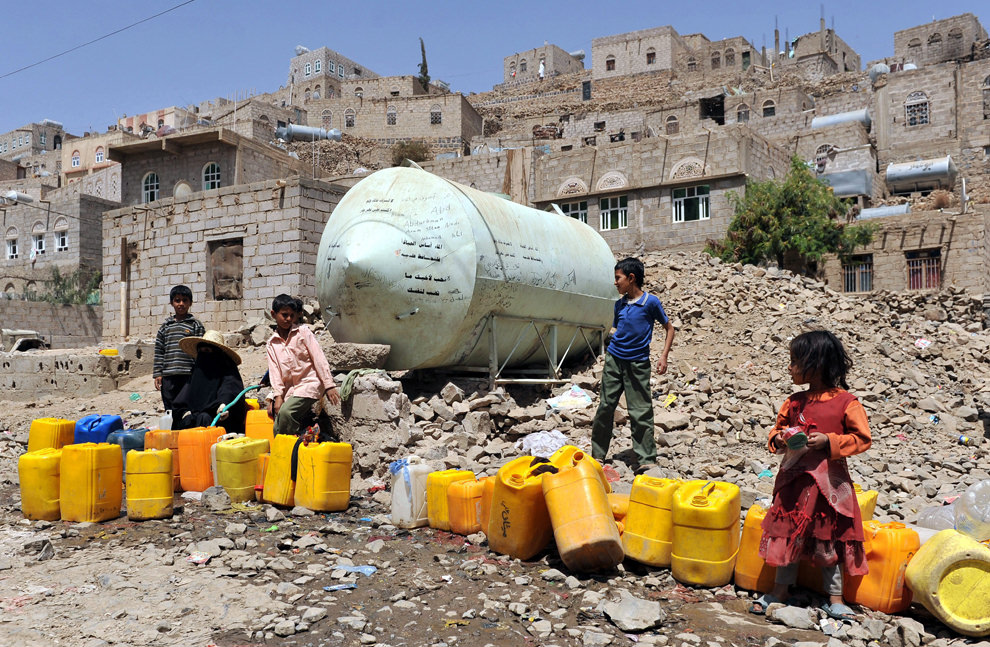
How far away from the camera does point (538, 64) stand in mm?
67062

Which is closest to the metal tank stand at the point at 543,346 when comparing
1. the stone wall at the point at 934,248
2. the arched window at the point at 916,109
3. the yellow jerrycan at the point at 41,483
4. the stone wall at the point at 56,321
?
the yellow jerrycan at the point at 41,483

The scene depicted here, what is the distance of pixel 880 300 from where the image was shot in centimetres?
1691

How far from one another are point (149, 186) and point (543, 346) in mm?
20903

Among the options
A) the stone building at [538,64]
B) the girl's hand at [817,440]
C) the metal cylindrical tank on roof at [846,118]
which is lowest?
the girl's hand at [817,440]

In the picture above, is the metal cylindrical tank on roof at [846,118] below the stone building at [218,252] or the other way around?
the other way around

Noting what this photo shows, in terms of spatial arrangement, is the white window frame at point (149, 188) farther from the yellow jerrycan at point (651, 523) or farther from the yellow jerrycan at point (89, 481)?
the yellow jerrycan at point (651, 523)

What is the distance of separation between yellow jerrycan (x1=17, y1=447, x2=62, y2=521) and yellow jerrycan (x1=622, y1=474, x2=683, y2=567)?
12.1 ft

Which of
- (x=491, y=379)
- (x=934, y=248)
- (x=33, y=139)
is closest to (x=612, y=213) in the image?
(x=934, y=248)

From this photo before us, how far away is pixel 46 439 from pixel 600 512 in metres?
4.86

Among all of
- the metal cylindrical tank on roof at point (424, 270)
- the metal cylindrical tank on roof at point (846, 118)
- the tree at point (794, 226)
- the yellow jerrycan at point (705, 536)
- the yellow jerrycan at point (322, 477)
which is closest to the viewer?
the yellow jerrycan at point (705, 536)

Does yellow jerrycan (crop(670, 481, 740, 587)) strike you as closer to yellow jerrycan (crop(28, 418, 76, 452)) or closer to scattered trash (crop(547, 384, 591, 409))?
scattered trash (crop(547, 384, 591, 409))

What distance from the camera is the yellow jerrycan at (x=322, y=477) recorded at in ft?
15.9

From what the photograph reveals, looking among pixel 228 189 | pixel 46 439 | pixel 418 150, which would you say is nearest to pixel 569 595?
pixel 46 439

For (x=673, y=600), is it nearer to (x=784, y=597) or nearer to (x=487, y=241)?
(x=784, y=597)
